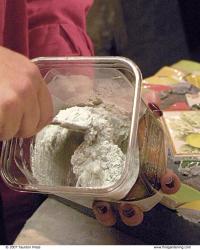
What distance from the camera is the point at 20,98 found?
0.39 metres

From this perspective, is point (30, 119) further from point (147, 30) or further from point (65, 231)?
point (147, 30)

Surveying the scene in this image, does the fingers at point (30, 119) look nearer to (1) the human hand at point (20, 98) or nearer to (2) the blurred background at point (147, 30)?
(1) the human hand at point (20, 98)

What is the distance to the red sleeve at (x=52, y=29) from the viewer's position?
2.20ft

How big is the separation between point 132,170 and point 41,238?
0.45ft

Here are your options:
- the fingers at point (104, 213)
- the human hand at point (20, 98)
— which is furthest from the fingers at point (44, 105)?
the fingers at point (104, 213)

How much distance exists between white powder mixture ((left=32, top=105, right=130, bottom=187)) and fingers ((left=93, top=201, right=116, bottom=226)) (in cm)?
4

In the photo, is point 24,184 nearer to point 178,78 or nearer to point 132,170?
point 132,170

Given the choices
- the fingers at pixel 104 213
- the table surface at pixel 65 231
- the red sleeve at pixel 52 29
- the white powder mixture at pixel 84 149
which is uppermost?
the red sleeve at pixel 52 29

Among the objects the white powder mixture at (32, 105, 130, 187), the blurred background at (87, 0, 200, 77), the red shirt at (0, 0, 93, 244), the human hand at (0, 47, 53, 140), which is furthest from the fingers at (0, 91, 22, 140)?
the blurred background at (87, 0, 200, 77)

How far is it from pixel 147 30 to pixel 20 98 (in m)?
0.81

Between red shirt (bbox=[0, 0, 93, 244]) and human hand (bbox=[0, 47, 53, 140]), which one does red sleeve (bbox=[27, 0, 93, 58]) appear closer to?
red shirt (bbox=[0, 0, 93, 244])

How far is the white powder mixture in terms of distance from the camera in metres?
0.48

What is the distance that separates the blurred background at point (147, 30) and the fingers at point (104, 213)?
67 cm

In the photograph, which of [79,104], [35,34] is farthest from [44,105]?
[35,34]
